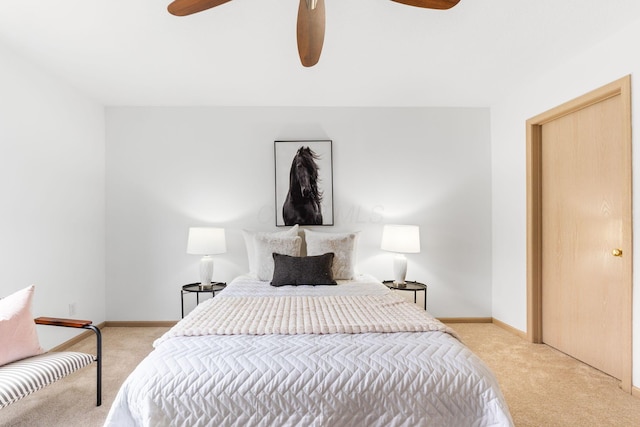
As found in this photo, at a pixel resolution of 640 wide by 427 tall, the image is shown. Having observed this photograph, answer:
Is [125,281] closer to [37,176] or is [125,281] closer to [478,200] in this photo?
[37,176]

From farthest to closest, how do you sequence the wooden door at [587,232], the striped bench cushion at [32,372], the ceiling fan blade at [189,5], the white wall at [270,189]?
the white wall at [270,189], the wooden door at [587,232], the striped bench cushion at [32,372], the ceiling fan blade at [189,5]

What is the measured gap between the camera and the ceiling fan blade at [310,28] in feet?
5.48

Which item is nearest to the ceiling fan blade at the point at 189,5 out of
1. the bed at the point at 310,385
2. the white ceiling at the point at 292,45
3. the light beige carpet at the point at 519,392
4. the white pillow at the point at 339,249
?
the white ceiling at the point at 292,45

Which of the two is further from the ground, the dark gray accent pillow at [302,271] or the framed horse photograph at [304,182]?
the framed horse photograph at [304,182]

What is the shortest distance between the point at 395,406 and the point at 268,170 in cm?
296

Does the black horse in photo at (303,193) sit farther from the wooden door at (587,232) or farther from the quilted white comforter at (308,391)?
the quilted white comforter at (308,391)

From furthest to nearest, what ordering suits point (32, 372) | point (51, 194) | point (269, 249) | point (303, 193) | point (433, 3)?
point (303, 193)
point (269, 249)
point (51, 194)
point (32, 372)
point (433, 3)

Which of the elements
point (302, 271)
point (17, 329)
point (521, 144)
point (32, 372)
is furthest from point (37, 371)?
point (521, 144)

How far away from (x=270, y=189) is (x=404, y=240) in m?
1.52

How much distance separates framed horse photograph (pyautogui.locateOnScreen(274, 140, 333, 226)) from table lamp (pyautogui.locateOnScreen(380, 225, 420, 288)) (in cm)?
67

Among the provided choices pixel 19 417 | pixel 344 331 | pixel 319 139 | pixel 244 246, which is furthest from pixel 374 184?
pixel 19 417

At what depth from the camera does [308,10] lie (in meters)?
1.68

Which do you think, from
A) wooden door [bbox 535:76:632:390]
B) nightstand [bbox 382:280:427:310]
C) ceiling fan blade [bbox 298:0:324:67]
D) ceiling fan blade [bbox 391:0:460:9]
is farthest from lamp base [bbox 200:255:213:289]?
wooden door [bbox 535:76:632:390]

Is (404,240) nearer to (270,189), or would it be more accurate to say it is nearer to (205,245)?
(270,189)
